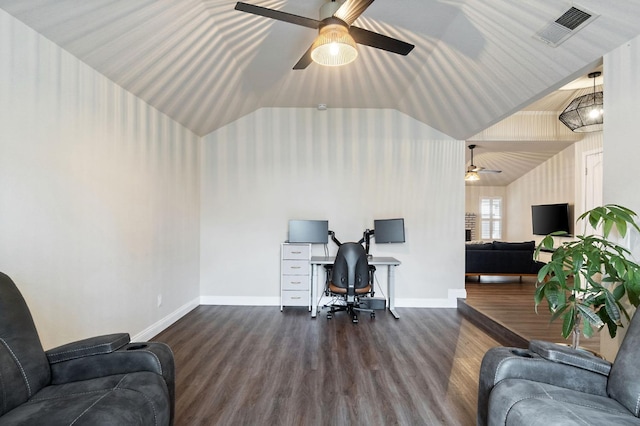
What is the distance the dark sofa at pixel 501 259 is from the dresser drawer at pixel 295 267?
3246 millimetres

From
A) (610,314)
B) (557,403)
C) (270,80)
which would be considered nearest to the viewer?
(557,403)

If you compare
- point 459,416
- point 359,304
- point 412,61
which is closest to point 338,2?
point 412,61

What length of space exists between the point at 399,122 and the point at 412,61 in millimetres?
1542

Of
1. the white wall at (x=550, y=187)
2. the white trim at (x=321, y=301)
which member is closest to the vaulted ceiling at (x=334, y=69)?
the white trim at (x=321, y=301)

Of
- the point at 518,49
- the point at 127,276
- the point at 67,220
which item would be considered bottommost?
the point at 127,276

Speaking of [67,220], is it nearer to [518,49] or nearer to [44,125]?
[44,125]

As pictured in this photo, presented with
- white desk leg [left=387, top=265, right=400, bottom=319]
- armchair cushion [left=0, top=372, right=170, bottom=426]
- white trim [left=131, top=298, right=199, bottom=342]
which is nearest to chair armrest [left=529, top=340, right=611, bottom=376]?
armchair cushion [left=0, top=372, right=170, bottom=426]

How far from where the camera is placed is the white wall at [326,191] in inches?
191

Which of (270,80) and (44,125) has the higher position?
(270,80)

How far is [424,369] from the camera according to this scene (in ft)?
9.10

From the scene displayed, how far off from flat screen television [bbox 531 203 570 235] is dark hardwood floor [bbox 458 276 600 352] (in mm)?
1745

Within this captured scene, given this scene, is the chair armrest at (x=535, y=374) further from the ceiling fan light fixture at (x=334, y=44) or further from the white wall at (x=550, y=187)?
the white wall at (x=550, y=187)

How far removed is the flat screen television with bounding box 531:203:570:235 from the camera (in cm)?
682

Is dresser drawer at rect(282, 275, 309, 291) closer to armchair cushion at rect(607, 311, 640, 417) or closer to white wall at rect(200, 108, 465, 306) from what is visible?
white wall at rect(200, 108, 465, 306)
